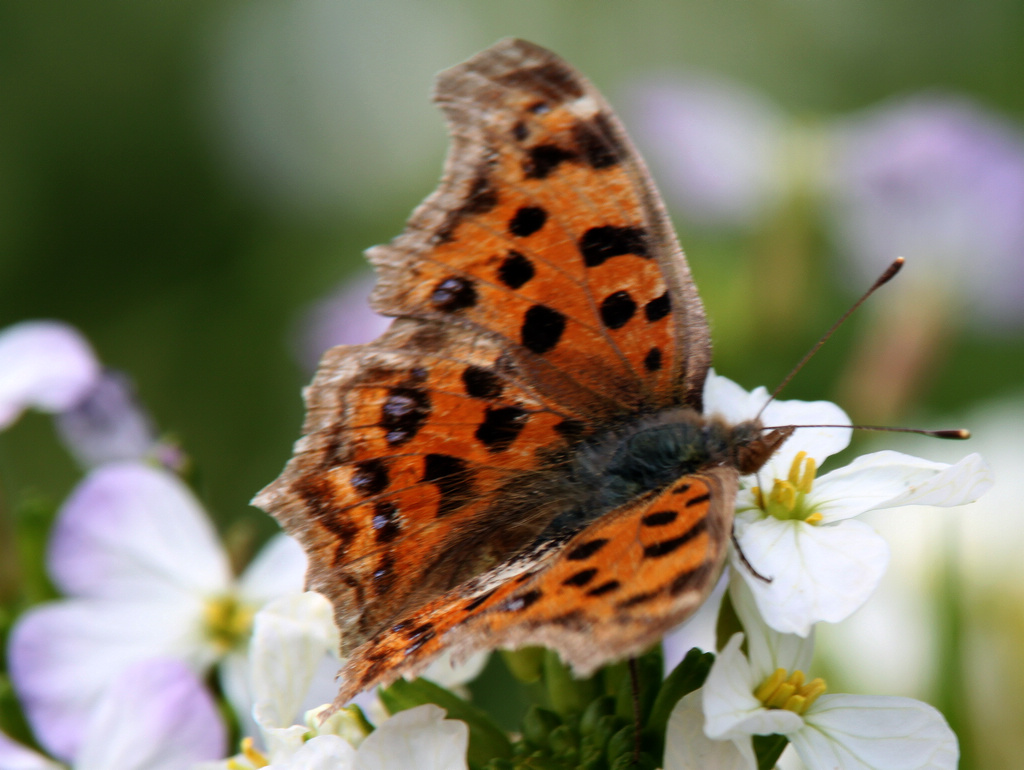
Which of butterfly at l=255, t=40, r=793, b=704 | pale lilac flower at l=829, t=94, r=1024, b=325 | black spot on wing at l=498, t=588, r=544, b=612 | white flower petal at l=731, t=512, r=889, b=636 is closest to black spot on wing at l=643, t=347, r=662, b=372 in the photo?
butterfly at l=255, t=40, r=793, b=704

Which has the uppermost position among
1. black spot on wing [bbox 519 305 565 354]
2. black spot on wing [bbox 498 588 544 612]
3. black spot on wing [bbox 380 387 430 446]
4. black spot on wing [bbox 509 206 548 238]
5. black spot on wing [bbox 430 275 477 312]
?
black spot on wing [bbox 509 206 548 238]

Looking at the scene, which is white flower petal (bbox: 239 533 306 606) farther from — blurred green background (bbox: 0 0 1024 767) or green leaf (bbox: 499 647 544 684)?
blurred green background (bbox: 0 0 1024 767)

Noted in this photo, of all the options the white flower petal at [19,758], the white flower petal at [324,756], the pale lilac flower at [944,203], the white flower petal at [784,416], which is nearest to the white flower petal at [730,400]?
the white flower petal at [784,416]

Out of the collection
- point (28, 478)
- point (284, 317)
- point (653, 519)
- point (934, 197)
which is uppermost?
point (653, 519)

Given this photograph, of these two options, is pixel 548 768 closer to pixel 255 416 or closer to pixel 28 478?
pixel 255 416

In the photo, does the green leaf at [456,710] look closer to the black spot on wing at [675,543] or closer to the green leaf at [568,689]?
the green leaf at [568,689]

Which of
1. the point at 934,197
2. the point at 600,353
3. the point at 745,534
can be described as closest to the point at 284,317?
the point at 934,197

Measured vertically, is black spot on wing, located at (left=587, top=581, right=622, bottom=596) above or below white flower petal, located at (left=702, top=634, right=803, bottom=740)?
above
